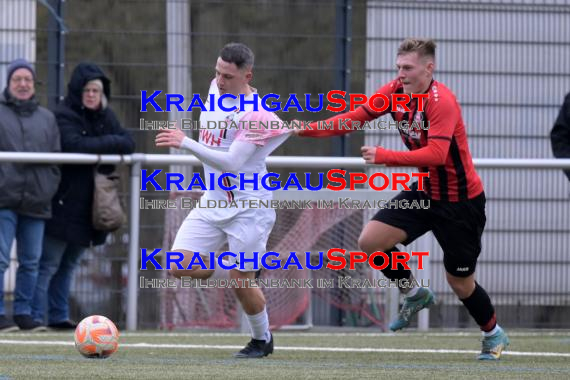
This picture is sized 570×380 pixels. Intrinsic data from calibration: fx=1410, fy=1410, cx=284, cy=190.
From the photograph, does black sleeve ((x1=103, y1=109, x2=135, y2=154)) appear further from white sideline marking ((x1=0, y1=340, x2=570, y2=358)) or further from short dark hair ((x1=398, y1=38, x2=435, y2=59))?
short dark hair ((x1=398, y1=38, x2=435, y2=59))

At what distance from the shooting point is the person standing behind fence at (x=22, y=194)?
1072cm

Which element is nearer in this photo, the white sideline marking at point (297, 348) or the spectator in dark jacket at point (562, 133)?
the white sideline marking at point (297, 348)

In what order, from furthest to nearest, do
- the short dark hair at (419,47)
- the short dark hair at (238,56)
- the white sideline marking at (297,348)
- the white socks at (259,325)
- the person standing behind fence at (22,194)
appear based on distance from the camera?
the person standing behind fence at (22,194), the white sideline marking at (297,348), the white socks at (259,325), the short dark hair at (419,47), the short dark hair at (238,56)

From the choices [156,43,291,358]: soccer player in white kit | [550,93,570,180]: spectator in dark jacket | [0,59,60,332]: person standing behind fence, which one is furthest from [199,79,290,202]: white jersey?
[550,93,570,180]: spectator in dark jacket

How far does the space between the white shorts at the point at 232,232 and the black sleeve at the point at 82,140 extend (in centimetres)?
265

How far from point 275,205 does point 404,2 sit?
2177 mm

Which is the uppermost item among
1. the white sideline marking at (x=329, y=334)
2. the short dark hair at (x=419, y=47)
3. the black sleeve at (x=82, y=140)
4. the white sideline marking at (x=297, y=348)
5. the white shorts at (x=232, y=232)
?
the short dark hair at (x=419, y=47)

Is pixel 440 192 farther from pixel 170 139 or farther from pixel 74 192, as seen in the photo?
pixel 74 192

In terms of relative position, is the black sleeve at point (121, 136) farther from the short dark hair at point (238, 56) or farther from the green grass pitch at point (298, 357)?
the short dark hair at point (238, 56)

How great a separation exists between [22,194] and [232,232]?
2736mm

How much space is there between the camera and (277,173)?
39.2 feet

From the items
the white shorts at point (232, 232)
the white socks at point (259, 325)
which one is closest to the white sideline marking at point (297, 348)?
the white socks at point (259, 325)

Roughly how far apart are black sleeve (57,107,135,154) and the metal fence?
70 cm

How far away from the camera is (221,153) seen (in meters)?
8.27
